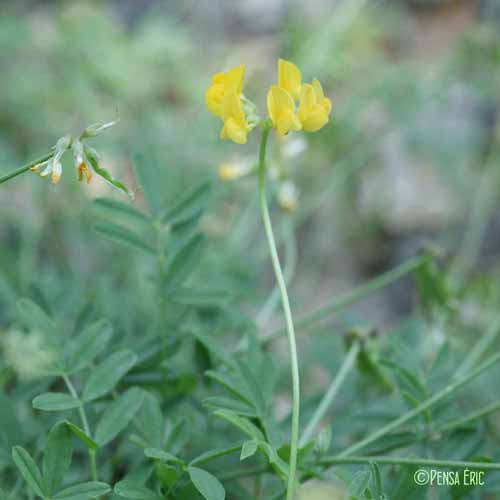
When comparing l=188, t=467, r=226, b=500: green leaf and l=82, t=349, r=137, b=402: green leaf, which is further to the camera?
l=82, t=349, r=137, b=402: green leaf

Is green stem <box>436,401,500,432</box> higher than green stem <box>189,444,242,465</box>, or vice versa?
green stem <box>189,444,242,465</box>

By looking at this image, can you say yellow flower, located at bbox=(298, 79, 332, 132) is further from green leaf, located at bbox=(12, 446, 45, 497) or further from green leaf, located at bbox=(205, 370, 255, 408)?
Answer: green leaf, located at bbox=(12, 446, 45, 497)

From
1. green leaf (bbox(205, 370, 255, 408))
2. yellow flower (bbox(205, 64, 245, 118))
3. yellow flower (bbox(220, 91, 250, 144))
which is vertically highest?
yellow flower (bbox(205, 64, 245, 118))

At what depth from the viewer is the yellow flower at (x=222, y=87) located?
0.68 metres

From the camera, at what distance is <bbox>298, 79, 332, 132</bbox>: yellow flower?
681 mm

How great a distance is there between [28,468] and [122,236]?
0.33 metres

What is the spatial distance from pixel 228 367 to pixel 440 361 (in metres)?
0.27

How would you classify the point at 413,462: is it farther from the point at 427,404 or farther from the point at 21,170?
the point at 21,170

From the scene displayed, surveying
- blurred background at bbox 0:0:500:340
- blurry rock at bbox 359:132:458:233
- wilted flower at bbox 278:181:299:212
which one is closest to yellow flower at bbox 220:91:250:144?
wilted flower at bbox 278:181:299:212

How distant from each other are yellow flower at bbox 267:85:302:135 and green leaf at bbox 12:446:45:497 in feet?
1.27

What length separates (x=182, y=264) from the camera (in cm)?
90

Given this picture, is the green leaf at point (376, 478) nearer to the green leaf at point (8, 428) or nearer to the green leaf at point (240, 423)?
the green leaf at point (240, 423)

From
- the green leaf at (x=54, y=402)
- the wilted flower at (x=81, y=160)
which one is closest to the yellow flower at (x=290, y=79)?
the wilted flower at (x=81, y=160)

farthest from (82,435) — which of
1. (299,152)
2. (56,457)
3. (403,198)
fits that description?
(403,198)
